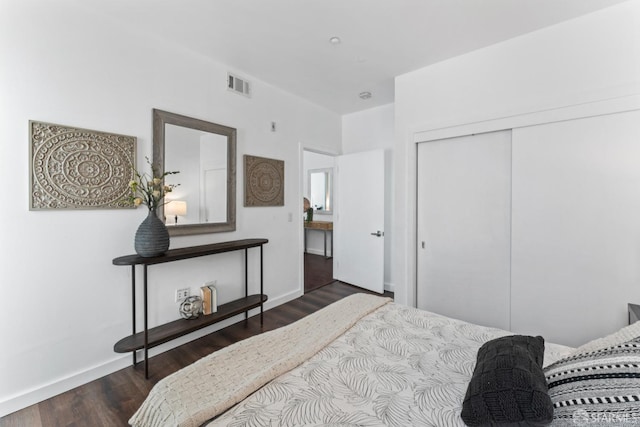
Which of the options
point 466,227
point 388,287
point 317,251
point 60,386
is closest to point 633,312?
point 466,227

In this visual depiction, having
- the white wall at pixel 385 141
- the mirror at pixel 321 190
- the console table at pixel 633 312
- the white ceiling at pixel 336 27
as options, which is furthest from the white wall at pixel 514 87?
the mirror at pixel 321 190

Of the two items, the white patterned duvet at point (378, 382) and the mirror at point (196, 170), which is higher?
the mirror at point (196, 170)

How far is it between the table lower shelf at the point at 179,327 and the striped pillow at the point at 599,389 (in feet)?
7.63

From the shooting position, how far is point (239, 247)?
2.65m

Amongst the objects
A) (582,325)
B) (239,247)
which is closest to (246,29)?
(239,247)

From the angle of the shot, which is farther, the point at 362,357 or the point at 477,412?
the point at 362,357

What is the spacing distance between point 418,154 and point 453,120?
46 cm

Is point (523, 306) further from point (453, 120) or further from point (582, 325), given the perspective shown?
point (453, 120)

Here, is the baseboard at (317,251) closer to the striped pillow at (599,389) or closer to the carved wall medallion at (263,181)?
the carved wall medallion at (263,181)

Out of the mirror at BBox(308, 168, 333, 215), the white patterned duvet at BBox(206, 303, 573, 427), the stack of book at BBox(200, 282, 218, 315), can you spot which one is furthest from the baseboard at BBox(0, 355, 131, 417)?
the mirror at BBox(308, 168, 333, 215)

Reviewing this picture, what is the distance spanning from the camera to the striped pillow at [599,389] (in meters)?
0.67

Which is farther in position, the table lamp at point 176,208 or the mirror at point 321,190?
the mirror at point 321,190

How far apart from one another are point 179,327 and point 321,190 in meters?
4.43

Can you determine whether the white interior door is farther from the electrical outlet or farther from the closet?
the electrical outlet
